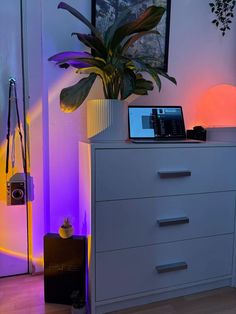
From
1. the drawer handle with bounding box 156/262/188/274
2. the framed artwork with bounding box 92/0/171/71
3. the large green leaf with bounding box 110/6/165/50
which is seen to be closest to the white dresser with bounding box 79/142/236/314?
the drawer handle with bounding box 156/262/188/274

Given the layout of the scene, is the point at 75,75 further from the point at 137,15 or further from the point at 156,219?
the point at 156,219

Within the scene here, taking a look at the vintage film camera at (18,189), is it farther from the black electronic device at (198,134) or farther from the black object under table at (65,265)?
the black electronic device at (198,134)

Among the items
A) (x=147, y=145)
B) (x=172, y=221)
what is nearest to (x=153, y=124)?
(x=147, y=145)

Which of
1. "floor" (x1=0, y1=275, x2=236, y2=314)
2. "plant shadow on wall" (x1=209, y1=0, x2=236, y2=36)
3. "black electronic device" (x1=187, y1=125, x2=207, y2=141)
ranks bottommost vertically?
"floor" (x1=0, y1=275, x2=236, y2=314)

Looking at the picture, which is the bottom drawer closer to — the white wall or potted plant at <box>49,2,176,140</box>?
the white wall

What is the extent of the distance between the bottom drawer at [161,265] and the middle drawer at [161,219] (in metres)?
0.04

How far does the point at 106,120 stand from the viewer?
1.33m

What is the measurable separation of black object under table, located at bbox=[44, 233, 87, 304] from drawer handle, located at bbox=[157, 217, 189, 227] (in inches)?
15.7

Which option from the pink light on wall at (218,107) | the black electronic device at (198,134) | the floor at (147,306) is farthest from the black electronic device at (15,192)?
the pink light on wall at (218,107)

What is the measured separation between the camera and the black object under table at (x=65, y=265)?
1.37 m

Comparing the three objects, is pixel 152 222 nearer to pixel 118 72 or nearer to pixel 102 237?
pixel 102 237

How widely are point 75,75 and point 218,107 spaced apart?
1.05m

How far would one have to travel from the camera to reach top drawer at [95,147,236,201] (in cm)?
125

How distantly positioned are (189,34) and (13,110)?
1.25 meters
